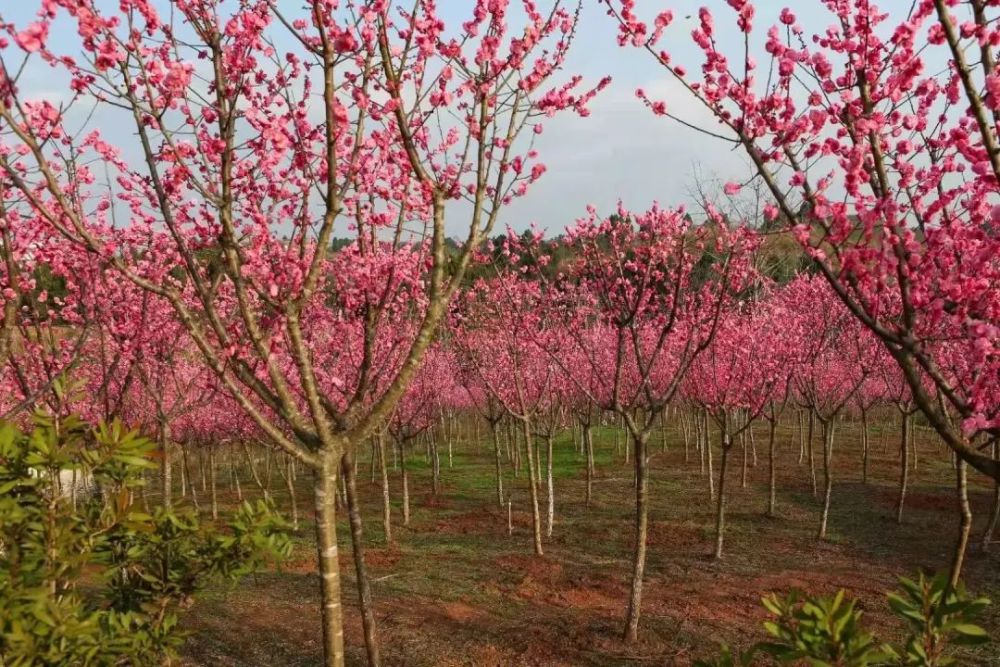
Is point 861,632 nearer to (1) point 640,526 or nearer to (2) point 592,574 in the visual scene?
(1) point 640,526

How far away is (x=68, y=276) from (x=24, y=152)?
2.75 metres

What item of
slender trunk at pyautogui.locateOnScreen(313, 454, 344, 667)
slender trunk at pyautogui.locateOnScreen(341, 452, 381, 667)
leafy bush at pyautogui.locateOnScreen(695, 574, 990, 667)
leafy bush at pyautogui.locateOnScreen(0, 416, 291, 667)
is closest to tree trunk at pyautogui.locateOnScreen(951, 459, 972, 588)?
slender trunk at pyautogui.locateOnScreen(341, 452, 381, 667)

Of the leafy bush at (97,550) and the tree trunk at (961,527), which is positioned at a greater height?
the leafy bush at (97,550)

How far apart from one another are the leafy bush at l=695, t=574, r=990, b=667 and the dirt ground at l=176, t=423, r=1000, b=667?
6.19m

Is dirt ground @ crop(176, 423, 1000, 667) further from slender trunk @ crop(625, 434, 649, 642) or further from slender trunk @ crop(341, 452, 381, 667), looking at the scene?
slender trunk @ crop(341, 452, 381, 667)

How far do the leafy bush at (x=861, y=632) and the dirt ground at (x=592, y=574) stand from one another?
244 inches

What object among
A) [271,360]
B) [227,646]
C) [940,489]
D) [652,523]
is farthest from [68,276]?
[940,489]

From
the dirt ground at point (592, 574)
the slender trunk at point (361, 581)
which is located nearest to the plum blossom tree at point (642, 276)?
the dirt ground at point (592, 574)

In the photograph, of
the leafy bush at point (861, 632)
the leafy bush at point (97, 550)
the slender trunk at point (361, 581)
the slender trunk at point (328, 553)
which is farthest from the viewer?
the slender trunk at point (361, 581)

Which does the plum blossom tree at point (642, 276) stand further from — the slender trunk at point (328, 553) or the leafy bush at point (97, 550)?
the leafy bush at point (97, 550)

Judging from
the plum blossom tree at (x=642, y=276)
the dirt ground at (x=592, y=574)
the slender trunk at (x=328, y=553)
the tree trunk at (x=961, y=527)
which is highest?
the plum blossom tree at (x=642, y=276)

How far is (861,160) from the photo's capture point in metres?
4.15

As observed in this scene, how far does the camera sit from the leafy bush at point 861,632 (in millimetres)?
2463

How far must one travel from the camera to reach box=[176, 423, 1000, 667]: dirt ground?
9.91m
